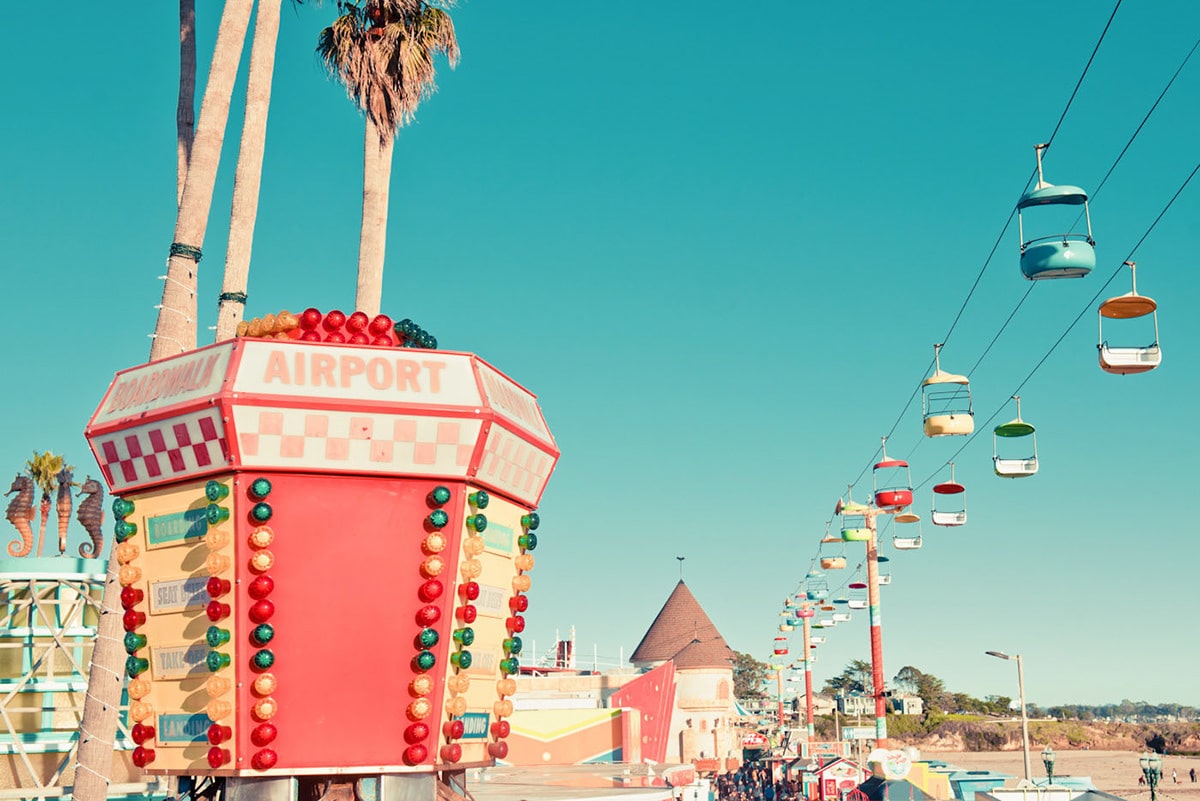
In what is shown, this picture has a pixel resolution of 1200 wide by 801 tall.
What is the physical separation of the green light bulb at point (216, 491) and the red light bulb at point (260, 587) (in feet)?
2.81

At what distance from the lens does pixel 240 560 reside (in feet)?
37.7

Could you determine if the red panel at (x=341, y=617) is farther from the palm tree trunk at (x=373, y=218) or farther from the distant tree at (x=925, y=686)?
the distant tree at (x=925, y=686)

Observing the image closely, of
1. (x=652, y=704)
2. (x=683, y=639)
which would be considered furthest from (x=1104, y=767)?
(x=652, y=704)

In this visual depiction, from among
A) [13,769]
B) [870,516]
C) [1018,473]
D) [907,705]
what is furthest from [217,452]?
[907,705]

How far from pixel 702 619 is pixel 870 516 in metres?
38.0

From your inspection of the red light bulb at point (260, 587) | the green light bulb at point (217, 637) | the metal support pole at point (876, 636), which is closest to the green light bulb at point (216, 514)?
the red light bulb at point (260, 587)

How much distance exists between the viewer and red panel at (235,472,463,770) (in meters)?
11.5

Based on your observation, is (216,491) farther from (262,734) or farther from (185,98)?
(185,98)

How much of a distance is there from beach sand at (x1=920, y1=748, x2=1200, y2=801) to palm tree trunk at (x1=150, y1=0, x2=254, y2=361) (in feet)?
204

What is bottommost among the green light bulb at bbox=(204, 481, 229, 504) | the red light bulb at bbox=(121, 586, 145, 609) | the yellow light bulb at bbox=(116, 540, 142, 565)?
the red light bulb at bbox=(121, 586, 145, 609)

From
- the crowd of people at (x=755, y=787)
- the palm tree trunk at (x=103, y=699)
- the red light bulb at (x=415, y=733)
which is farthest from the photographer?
the crowd of people at (x=755, y=787)

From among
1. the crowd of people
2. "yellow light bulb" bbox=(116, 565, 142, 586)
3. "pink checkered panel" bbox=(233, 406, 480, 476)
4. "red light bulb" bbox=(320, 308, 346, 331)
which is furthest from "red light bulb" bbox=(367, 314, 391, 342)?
the crowd of people

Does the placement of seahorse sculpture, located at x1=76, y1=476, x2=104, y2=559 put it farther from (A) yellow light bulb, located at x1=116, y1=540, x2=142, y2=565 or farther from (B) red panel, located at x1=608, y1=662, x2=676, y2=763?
(B) red panel, located at x1=608, y1=662, x2=676, y2=763

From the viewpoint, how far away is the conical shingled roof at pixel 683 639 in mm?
77062
